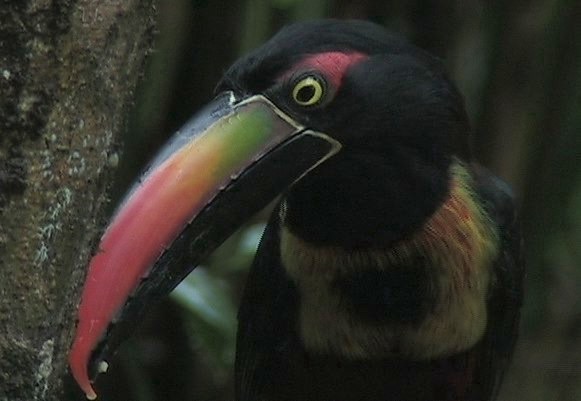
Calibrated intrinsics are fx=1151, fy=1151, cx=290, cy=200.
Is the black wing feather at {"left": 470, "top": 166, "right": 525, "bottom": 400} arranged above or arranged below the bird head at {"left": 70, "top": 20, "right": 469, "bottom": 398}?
below

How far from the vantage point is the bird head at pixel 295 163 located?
1.17 meters

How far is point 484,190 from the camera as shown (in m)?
1.67

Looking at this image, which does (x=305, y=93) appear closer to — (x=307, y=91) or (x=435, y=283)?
(x=307, y=91)

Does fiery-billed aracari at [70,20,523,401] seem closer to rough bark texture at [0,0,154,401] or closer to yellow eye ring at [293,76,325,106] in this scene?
yellow eye ring at [293,76,325,106]

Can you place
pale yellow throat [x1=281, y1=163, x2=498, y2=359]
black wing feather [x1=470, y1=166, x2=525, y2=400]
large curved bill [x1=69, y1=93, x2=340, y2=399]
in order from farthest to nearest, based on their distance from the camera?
Answer: black wing feather [x1=470, y1=166, x2=525, y2=400] → pale yellow throat [x1=281, y1=163, x2=498, y2=359] → large curved bill [x1=69, y1=93, x2=340, y2=399]

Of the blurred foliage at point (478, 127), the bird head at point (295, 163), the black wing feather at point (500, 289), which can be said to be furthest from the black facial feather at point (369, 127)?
the blurred foliage at point (478, 127)

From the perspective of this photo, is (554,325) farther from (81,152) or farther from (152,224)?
(81,152)

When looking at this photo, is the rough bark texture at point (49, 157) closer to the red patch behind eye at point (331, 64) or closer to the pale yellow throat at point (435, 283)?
the red patch behind eye at point (331, 64)

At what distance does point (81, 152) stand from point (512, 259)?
0.93 m

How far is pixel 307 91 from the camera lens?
4.33 feet

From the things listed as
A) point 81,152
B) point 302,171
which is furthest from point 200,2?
point 81,152

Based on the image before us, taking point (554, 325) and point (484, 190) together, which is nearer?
point (484, 190)

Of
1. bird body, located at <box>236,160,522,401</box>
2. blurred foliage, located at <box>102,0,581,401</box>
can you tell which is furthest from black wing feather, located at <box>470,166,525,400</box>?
blurred foliage, located at <box>102,0,581,401</box>

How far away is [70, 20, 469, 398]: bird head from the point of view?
117 cm
